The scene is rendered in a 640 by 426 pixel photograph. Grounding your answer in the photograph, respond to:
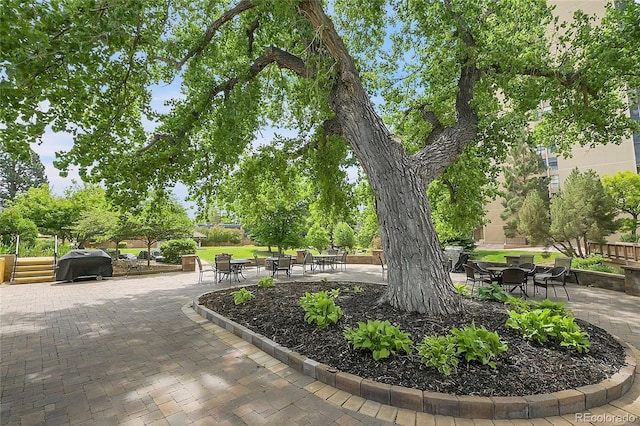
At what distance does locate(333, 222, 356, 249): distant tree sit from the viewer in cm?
2058

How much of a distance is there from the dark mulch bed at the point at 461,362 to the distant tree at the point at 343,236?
1506 cm

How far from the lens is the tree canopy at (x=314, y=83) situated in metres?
3.93

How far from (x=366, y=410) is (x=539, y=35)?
847 cm

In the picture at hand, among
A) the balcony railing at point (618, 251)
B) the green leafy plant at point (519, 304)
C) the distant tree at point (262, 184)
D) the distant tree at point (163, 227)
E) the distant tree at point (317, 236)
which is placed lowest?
the balcony railing at point (618, 251)

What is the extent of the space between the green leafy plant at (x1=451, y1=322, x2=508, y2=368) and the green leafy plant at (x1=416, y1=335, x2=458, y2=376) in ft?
0.29

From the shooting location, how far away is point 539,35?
6.84 metres

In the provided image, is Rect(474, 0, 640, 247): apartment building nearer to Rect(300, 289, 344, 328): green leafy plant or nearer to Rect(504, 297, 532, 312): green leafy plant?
Rect(504, 297, 532, 312): green leafy plant

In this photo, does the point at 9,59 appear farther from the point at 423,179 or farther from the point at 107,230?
the point at 107,230

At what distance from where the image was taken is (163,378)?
10.9ft

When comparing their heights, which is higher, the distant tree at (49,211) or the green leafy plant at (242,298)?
the distant tree at (49,211)

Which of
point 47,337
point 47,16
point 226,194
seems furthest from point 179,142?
point 47,337

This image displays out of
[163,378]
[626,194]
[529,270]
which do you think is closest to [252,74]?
[163,378]

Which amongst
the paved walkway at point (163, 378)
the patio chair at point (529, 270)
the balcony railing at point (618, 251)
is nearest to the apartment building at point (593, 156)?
the balcony railing at point (618, 251)

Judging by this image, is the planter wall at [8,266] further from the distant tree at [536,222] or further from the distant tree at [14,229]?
the distant tree at [536,222]
